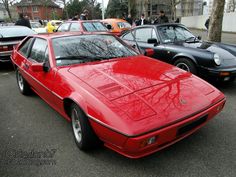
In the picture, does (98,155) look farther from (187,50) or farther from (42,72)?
(187,50)

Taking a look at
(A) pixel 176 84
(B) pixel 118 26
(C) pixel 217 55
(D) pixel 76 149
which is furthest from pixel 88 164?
(B) pixel 118 26

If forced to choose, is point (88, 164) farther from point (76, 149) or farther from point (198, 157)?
point (198, 157)

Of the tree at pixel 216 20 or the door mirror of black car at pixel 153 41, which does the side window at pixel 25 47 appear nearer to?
the door mirror of black car at pixel 153 41

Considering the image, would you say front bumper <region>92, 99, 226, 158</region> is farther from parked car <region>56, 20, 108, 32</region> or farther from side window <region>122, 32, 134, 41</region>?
parked car <region>56, 20, 108, 32</region>

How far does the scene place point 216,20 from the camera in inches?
333

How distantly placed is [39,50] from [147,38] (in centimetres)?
308

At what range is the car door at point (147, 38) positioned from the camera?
577cm

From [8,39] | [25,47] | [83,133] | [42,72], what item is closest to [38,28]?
[8,39]

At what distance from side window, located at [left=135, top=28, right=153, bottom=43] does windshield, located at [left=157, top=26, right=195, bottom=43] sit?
286mm

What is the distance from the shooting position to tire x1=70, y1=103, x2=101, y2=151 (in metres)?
2.71

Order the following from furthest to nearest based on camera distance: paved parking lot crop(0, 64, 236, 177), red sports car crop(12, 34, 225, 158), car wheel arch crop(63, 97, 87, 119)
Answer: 1. car wheel arch crop(63, 97, 87, 119)
2. paved parking lot crop(0, 64, 236, 177)
3. red sports car crop(12, 34, 225, 158)

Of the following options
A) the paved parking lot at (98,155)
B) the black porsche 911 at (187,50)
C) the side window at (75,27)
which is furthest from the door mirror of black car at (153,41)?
the side window at (75,27)

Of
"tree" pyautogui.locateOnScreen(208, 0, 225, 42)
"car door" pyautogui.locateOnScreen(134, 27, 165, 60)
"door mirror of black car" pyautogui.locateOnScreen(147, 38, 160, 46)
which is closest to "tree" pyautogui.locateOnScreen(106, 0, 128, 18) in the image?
Answer: "tree" pyautogui.locateOnScreen(208, 0, 225, 42)

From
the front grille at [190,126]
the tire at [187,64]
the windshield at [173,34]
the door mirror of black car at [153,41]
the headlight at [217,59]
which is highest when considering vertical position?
the windshield at [173,34]
